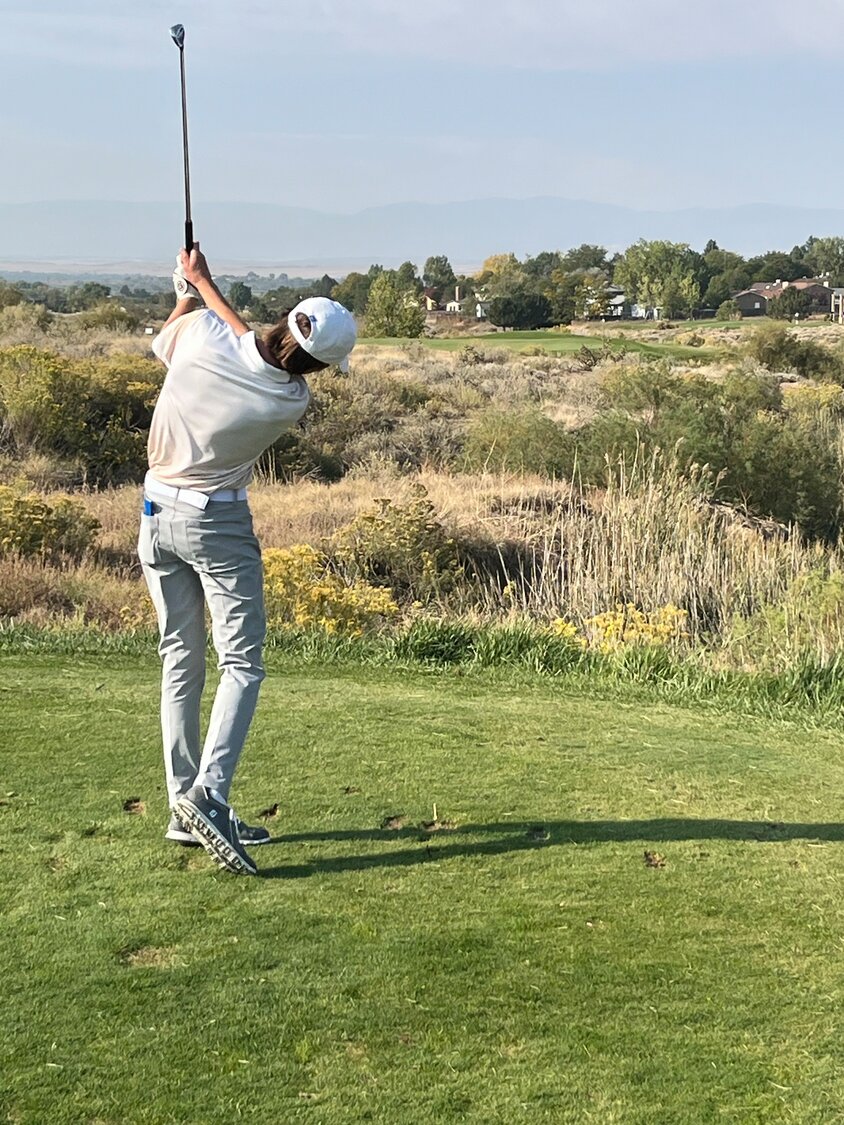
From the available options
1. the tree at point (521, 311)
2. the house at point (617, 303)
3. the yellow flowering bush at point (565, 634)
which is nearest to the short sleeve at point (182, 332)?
the yellow flowering bush at point (565, 634)

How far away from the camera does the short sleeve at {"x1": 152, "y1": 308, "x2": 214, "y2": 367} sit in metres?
3.85

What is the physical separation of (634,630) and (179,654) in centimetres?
477

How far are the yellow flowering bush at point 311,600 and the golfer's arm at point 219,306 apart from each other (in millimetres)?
5069

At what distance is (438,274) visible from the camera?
143500mm

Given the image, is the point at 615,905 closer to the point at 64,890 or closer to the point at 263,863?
the point at 263,863

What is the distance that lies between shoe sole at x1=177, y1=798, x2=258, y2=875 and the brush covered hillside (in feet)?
11.8

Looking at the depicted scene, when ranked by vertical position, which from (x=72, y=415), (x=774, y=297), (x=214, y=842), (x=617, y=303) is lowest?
(x=214, y=842)

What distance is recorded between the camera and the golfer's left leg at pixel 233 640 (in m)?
4.01

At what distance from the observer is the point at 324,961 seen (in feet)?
11.1

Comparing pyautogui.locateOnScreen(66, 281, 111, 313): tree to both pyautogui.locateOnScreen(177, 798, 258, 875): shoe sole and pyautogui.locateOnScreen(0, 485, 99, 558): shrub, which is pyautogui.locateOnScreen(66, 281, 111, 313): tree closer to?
pyautogui.locateOnScreen(0, 485, 99, 558): shrub

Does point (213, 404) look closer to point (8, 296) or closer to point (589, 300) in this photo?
point (8, 296)

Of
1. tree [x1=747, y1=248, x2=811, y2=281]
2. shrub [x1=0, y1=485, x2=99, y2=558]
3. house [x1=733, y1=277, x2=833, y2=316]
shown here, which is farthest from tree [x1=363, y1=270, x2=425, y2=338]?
tree [x1=747, y1=248, x2=811, y2=281]

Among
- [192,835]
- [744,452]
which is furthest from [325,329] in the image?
[744,452]

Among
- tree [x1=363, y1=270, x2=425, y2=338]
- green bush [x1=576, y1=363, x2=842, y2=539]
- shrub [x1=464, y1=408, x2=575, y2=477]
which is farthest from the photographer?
tree [x1=363, y1=270, x2=425, y2=338]
